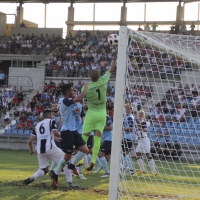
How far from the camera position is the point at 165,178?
528 inches

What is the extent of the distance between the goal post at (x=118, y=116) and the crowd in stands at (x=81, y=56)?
22.9 m

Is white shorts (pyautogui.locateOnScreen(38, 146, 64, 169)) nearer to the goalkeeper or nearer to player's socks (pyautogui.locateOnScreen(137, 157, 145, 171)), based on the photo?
the goalkeeper

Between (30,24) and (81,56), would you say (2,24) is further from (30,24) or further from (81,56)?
(81,56)

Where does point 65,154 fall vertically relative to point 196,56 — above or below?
below

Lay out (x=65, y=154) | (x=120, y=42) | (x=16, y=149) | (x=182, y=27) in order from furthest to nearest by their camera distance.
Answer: (x=182, y=27) < (x=16, y=149) < (x=65, y=154) < (x=120, y=42)

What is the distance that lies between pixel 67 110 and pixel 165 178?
4586mm

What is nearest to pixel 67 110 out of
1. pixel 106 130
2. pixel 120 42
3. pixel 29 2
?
pixel 120 42

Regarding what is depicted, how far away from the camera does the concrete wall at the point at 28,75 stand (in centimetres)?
3380

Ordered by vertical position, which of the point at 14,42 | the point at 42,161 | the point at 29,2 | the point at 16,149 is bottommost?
the point at 16,149

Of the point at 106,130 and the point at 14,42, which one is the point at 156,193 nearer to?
the point at 106,130

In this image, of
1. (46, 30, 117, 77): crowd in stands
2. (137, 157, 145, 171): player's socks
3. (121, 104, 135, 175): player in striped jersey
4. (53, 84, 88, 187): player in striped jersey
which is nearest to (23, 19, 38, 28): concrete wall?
(46, 30, 117, 77): crowd in stands

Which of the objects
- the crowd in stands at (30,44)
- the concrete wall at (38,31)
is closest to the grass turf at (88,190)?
the crowd in stands at (30,44)

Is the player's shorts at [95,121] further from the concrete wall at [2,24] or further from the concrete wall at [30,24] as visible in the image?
the concrete wall at [30,24]

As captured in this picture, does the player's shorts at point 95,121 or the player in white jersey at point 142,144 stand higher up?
the player's shorts at point 95,121
